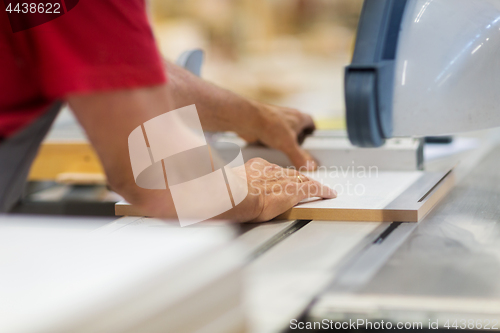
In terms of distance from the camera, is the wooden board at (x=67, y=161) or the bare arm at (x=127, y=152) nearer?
the bare arm at (x=127, y=152)

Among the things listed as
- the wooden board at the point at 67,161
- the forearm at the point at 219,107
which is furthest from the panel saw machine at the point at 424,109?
the wooden board at the point at 67,161

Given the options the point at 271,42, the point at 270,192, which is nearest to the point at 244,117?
the point at 270,192

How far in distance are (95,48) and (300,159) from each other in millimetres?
668

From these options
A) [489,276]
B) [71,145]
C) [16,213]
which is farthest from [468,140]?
[16,213]

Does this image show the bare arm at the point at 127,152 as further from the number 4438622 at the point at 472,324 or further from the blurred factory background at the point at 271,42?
the blurred factory background at the point at 271,42

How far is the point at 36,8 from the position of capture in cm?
56

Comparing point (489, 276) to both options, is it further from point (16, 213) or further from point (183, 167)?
point (16, 213)

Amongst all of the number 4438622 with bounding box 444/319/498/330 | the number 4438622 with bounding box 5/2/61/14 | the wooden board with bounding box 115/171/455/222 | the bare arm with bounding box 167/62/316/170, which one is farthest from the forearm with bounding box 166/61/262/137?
the number 4438622 with bounding box 444/319/498/330

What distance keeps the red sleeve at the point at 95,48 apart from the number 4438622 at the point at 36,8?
13 millimetres

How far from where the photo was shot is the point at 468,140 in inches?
62.4

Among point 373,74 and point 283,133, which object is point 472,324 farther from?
point 283,133

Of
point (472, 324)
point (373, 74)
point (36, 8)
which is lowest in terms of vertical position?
point (472, 324)

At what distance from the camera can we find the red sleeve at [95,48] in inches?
21.3

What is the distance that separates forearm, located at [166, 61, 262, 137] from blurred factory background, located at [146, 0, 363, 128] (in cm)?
163
